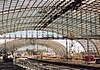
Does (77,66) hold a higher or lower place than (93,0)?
lower

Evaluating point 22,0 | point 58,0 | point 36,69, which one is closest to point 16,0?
point 22,0

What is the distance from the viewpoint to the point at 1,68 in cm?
3844

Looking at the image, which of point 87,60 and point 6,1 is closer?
point 87,60

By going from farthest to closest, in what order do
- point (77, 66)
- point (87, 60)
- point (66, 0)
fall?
1. point (66, 0)
2. point (87, 60)
3. point (77, 66)

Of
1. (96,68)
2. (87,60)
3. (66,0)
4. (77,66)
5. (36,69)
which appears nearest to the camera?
(36,69)

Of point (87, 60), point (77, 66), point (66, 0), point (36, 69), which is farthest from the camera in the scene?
point (66, 0)

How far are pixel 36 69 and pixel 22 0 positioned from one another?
2854 cm

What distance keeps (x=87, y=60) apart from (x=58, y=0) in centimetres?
1463

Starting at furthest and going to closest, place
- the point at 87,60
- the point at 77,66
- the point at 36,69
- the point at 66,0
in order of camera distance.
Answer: the point at 66,0 < the point at 87,60 < the point at 77,66 < the point at 36,69

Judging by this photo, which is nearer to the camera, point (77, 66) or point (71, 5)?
point (77, 66)

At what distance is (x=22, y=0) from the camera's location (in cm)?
4988

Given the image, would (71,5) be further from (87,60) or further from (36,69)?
(36,69)

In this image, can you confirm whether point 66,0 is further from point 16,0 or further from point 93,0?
point 16,0

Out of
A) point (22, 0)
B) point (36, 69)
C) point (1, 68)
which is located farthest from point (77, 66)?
point (22, 0)
